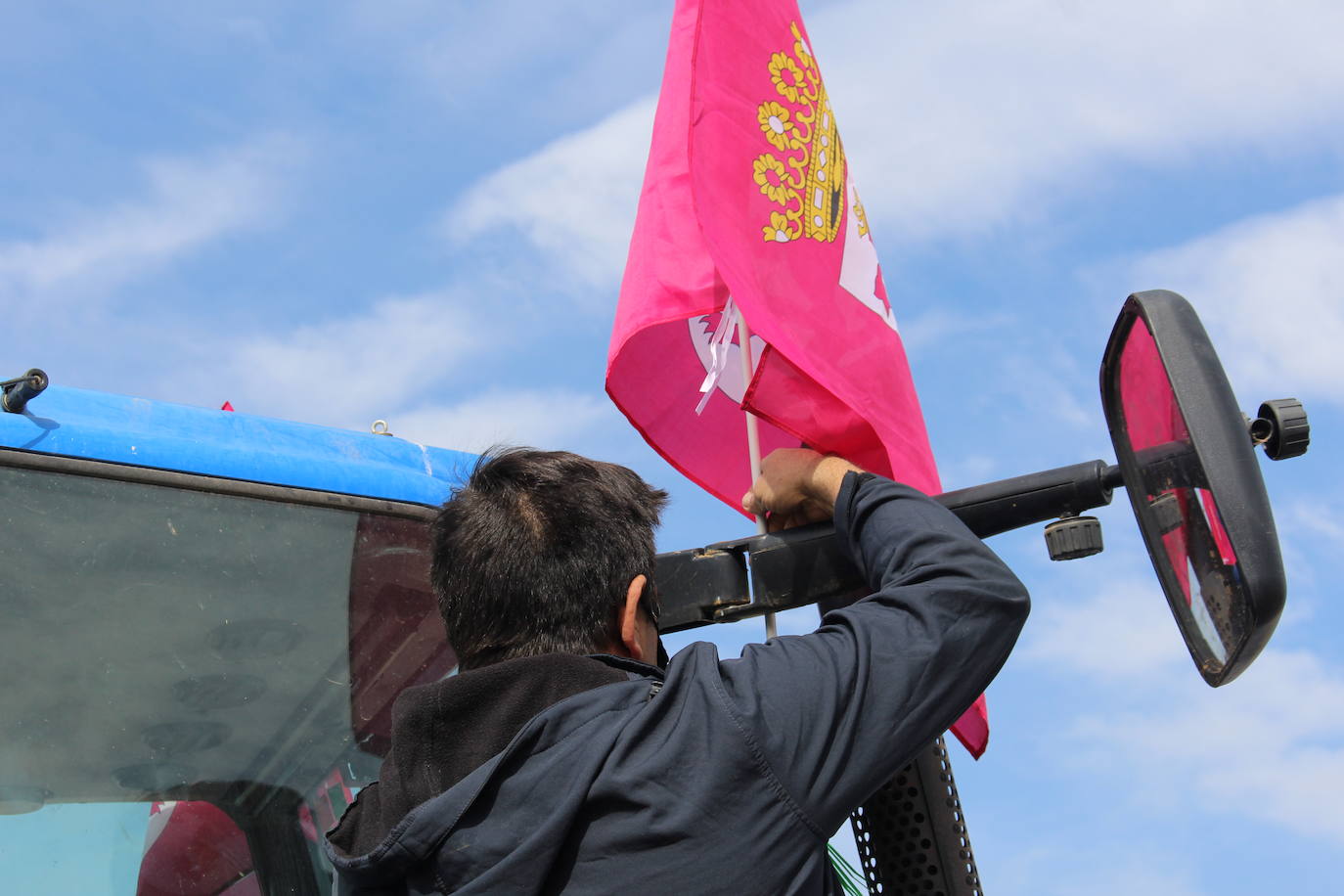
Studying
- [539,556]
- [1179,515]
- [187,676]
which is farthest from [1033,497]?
[187,676]

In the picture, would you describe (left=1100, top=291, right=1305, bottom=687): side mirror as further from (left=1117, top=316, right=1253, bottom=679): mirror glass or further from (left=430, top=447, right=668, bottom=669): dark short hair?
(left=430, top=447, right=668, bottom=669): dark short hair

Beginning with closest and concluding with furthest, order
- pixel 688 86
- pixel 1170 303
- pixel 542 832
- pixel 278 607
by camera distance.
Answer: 1. pixel 542 832
2. pixel 1170 303
3. pixel 278 607
4. pixel 688 86

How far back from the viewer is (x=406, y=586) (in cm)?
247

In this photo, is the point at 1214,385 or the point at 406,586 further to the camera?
the point at 406,586

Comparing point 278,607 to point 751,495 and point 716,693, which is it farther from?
point 716,693

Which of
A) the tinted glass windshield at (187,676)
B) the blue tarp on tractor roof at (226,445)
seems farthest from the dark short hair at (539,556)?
the blue tarp on tractor roof at (226,445)

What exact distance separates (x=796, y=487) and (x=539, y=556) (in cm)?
51

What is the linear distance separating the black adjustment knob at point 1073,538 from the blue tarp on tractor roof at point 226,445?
1128mm

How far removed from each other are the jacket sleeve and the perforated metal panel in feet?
1.80

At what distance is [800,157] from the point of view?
2.72 m

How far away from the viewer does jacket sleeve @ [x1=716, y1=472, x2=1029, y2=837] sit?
1.54 meters

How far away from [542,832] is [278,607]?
96cm

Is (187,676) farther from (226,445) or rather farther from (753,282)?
(753,282)

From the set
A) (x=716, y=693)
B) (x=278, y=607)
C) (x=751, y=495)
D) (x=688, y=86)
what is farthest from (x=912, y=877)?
(x=688, y=86)
